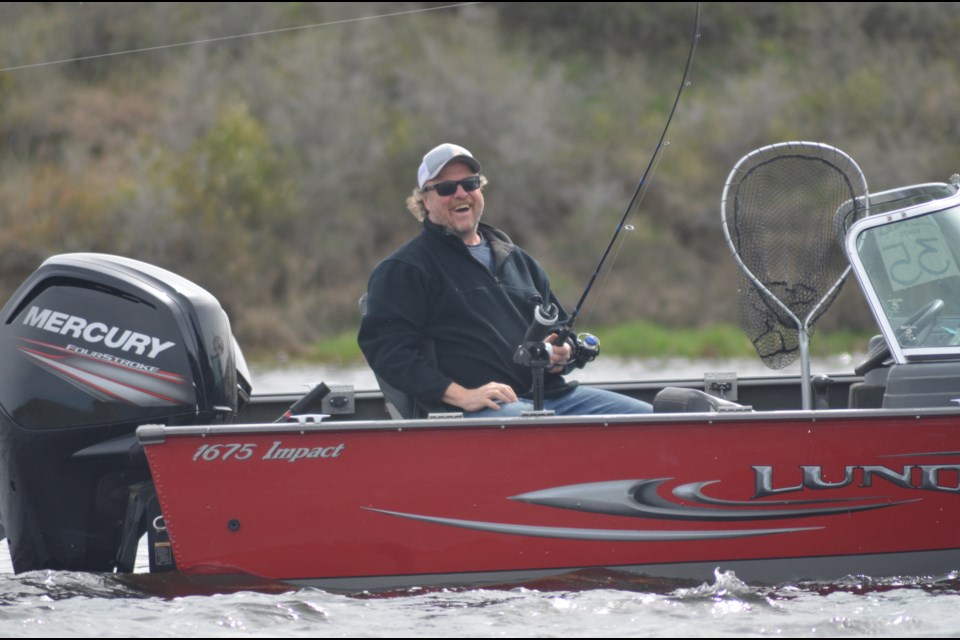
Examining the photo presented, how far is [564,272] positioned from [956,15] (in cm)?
1397

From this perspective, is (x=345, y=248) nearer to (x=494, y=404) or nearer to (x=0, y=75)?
(x=0, y=75)

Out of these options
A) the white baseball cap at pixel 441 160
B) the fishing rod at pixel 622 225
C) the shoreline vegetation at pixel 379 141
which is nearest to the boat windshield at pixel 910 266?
the fishing rod at pixel 622 225

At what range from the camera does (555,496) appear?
4.99m

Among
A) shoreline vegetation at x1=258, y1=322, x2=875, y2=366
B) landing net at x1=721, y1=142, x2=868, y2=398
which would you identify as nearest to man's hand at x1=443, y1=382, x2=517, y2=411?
landing net at x1=721, y1=142, x2=868, y2=398

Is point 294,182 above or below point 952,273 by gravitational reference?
above

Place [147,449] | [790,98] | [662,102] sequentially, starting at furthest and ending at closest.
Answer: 1. [662,102]
2. [790,98]
3. [147,449]

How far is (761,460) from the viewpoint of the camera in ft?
16.3

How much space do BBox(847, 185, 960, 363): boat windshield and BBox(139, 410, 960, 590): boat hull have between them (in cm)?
49

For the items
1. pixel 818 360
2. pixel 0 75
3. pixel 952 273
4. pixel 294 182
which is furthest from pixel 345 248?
pixel 952 273

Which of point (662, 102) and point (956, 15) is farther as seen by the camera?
point (956, 15)

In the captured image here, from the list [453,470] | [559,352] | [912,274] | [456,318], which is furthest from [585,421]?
[912,274]

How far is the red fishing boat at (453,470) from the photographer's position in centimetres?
494

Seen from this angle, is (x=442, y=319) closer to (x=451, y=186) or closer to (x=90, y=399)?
(x=451, y=186)

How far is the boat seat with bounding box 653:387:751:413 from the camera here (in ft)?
16.9
